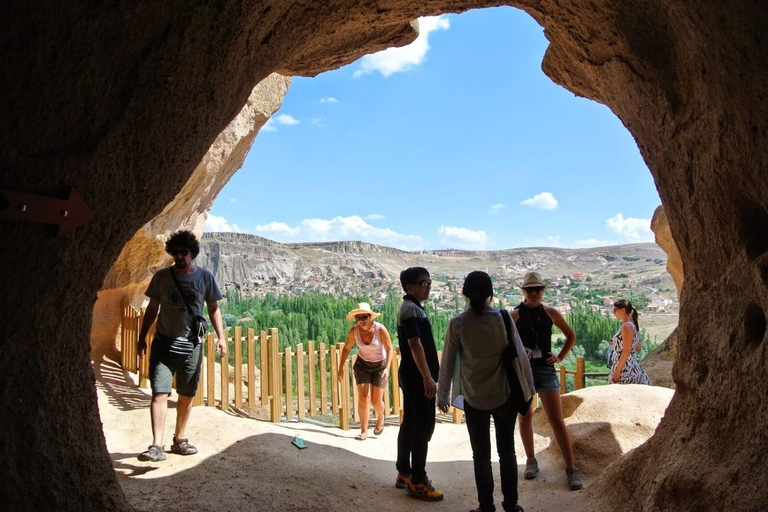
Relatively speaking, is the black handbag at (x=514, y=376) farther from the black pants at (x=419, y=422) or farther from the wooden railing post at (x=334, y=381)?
the wooden railing post at (x=334, y=381)

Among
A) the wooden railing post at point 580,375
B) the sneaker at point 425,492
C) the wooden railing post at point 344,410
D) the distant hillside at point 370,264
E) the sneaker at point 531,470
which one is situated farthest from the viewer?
the distant hillside at point 370,264

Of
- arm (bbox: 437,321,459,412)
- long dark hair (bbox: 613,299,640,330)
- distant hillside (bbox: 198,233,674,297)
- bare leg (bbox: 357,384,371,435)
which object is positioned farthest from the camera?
distant hillside (bbox: 198,233,674,297)

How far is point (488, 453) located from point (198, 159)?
2282 millimetres

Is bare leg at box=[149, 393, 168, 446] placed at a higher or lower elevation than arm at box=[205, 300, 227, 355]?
lower


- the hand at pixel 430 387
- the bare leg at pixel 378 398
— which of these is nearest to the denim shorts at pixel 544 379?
the hand at pixel 430 387

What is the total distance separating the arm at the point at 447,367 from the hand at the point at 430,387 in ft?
0.45

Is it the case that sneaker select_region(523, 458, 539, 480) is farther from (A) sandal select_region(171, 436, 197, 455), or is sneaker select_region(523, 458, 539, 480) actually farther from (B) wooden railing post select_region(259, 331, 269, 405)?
(B) wooden railing post select_region(259, 331, 269, 405)

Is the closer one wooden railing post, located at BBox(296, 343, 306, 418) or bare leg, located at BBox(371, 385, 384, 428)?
bare leg, located at BBox(371, 385, 384, 428)

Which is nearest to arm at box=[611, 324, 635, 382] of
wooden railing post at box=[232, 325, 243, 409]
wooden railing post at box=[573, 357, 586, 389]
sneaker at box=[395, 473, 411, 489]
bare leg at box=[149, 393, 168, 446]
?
wooden railing post at box=[573, 357, 586, 389]

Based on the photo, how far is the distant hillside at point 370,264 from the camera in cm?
2767

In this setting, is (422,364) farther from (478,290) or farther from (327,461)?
(327,461)

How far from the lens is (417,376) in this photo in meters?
3.42

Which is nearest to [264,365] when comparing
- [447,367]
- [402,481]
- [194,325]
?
[194,325]

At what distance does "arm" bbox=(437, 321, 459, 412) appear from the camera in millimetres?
3088
